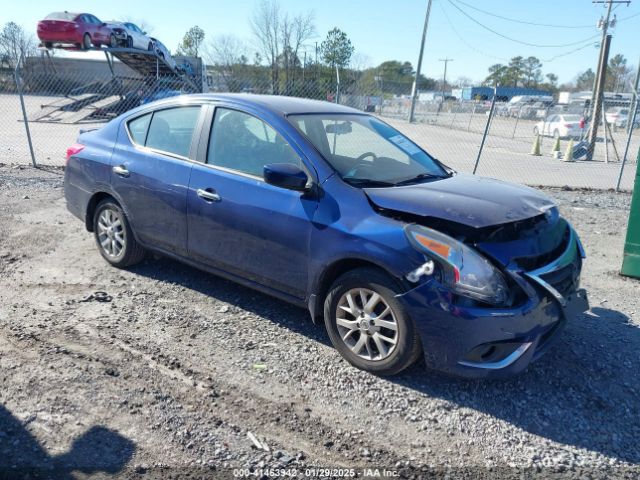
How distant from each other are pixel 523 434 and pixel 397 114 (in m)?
34.0

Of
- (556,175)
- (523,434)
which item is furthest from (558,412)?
(556,175)

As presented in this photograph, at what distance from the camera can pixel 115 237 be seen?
5027 millimetres

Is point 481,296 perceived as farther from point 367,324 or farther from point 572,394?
point 572,394

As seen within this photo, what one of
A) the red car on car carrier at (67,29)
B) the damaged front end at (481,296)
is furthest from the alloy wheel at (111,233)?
the red car on car carrier at (67,29)

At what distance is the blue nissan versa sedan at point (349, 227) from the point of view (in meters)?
3.03

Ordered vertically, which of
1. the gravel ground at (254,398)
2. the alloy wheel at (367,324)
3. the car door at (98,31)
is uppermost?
the car door at (98,31)

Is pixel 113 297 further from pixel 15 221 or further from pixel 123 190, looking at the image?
pixel 15 221

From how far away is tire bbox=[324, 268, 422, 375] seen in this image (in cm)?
318

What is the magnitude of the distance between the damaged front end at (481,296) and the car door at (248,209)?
839 millimetres

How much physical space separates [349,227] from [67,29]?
2148 centimetres

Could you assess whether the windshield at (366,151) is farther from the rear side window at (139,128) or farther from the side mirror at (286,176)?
the rear side window at (139,128)

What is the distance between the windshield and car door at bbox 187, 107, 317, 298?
0.27 meters

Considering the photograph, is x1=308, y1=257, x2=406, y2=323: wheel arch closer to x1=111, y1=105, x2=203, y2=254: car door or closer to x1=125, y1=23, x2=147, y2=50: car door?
x1=111, y1=105, x2=203, y2=254: car door

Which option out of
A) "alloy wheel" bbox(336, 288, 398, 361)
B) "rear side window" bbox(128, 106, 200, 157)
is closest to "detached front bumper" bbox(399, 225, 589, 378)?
"alloy wheel" bbox(336, 288, 398, 361)
